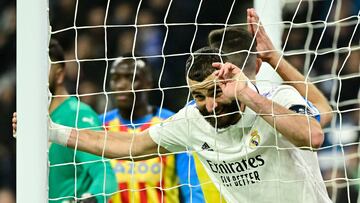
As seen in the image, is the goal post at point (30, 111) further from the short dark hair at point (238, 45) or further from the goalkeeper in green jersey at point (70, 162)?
the goalkeeper in green jersey at point (70, 162)

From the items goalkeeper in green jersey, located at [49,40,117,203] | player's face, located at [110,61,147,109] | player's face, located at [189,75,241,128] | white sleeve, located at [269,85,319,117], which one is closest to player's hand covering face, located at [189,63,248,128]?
player's face, located at [189,75,241,128]

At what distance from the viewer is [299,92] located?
3709 millimetres

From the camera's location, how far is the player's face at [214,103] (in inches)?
135

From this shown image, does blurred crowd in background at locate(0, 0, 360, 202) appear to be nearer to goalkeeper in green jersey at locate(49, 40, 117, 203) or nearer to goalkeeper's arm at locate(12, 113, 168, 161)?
goalkeeper in green jersey at locate(49, 40, 117, 203)

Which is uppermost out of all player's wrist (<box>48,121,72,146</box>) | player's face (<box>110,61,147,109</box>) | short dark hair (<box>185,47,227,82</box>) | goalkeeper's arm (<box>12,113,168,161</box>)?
short dark hair (<box>185,47,227,82</box>)

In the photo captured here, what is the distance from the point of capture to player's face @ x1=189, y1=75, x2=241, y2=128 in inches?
135

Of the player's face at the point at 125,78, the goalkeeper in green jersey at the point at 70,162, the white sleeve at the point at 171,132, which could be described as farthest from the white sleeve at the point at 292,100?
the player's face at the point at 125,78

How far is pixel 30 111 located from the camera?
298cm

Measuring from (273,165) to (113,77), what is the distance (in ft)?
6.45

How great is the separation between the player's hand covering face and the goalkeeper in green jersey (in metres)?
1.23

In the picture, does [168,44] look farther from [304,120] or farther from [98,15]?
[304,120]

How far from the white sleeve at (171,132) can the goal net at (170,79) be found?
0.22m

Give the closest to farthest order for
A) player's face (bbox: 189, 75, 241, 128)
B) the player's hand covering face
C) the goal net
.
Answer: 1. the player's hand covering face
2. player's face (bbox: 189, 75, 241, 128)
3. the goal net

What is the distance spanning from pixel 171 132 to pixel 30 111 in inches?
34.4
